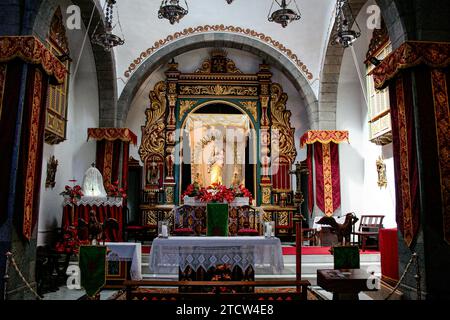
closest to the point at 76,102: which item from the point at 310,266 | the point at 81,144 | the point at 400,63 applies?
the point at 81,144

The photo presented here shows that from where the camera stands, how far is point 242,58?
12.8 m

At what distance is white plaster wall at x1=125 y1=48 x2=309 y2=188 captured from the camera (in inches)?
493

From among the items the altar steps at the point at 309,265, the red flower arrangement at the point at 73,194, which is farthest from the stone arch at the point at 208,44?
the altar steps at the point at 309,265

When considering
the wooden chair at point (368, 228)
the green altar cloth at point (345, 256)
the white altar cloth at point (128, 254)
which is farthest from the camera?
the wooden chair at point (368, 228)

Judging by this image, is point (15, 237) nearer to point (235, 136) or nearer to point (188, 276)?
point (188, 276)

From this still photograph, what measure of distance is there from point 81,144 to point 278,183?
5.92 metres

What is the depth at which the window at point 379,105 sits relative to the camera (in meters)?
9.02

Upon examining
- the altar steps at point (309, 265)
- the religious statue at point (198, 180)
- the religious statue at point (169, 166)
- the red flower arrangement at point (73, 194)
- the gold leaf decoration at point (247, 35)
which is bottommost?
the altar steps at point (309, 265)

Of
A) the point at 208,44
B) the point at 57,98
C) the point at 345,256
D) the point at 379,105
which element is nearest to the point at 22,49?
the point at 57,98

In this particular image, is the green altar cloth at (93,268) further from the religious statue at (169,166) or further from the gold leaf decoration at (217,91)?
the gold leaf decoration at (217,91)

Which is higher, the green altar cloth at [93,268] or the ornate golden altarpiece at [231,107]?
the ornate golden altarpiece at [231,107]

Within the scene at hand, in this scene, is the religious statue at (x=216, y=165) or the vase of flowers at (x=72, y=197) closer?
the vase of flowers at (x=72, y=197)

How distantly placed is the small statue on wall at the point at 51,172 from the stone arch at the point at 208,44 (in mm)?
2539

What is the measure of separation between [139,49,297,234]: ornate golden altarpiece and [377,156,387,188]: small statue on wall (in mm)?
2892
